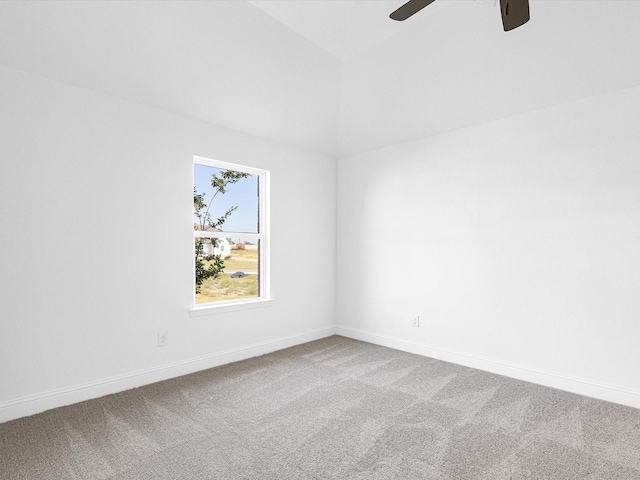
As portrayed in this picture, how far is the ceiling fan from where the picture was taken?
1.57 m

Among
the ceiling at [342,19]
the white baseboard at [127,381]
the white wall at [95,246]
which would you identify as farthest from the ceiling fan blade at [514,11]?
the white baseboard at [127,381]

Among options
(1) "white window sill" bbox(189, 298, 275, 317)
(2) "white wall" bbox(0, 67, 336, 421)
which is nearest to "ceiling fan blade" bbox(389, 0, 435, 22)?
(2) "white wall" bbox(0, 67, 336, 421)

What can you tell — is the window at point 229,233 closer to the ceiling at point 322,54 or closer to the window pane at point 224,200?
the window pane at point 224,200

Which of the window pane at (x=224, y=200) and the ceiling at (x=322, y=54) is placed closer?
the ceiling at (x=322, y=54)

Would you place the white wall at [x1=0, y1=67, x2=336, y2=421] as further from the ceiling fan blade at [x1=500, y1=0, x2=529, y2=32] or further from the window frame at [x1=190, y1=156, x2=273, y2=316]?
the ceiling fan blade at [x1=500, y1=0, x2=529, y2=32]

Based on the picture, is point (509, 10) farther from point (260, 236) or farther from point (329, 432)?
point (260, 236)

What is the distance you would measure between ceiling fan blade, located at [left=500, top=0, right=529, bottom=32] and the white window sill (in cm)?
308

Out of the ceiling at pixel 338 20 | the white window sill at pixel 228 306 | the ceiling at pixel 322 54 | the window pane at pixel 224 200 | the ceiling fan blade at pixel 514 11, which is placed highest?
the ceiling at pixel 338 20

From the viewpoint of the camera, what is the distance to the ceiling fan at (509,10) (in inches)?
61.8

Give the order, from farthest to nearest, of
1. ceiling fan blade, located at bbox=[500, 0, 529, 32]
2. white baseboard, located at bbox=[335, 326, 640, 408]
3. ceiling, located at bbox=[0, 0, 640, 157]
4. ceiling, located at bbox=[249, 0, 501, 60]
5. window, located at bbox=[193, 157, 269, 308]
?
window, located at bbox=[193, 157, 269, 308]
white baseboard, located at bbox=[335, 326, 640, 408]
ceiling, located at bbox=[249, 0, 501, 60]
ceiling, located at bbox=[0, 0, 640, 157]
ceiling fan blade, located at bbox=[500, 0, 529, 32]

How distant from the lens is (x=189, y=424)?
91.6 inches

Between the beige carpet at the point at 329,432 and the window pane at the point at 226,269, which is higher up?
the window pane at the point at 226,269

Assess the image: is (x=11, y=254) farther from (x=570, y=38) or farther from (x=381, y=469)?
(x=570, y=38)

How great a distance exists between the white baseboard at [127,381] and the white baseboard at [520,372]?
1.13 metres
